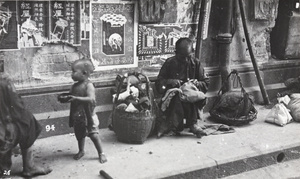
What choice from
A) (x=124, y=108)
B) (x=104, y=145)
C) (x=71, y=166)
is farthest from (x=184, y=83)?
(x=71, y=166)

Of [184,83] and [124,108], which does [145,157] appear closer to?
[124,108]

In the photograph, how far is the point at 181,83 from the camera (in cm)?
684

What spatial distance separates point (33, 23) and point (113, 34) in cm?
133

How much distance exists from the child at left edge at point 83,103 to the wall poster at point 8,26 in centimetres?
114

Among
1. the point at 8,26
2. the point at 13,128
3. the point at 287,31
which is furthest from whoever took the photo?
the point at 287,31

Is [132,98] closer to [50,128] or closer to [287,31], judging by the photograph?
[50,128]

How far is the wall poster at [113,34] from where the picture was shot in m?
6.77

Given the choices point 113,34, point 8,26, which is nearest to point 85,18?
point 113,34

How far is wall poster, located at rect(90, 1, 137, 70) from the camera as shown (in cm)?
677

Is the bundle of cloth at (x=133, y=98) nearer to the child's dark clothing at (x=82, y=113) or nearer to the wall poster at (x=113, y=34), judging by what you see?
the wall poster at (x=113, y=34)

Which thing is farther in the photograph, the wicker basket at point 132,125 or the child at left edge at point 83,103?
the wicker basket at point 132,125

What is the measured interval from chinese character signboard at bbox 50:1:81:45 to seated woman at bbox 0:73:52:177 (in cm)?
A: 164

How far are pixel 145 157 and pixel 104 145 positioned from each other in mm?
739

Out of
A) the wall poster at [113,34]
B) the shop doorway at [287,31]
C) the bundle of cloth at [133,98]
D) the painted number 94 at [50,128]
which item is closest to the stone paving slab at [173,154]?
the painted number 94 at [50,128]
